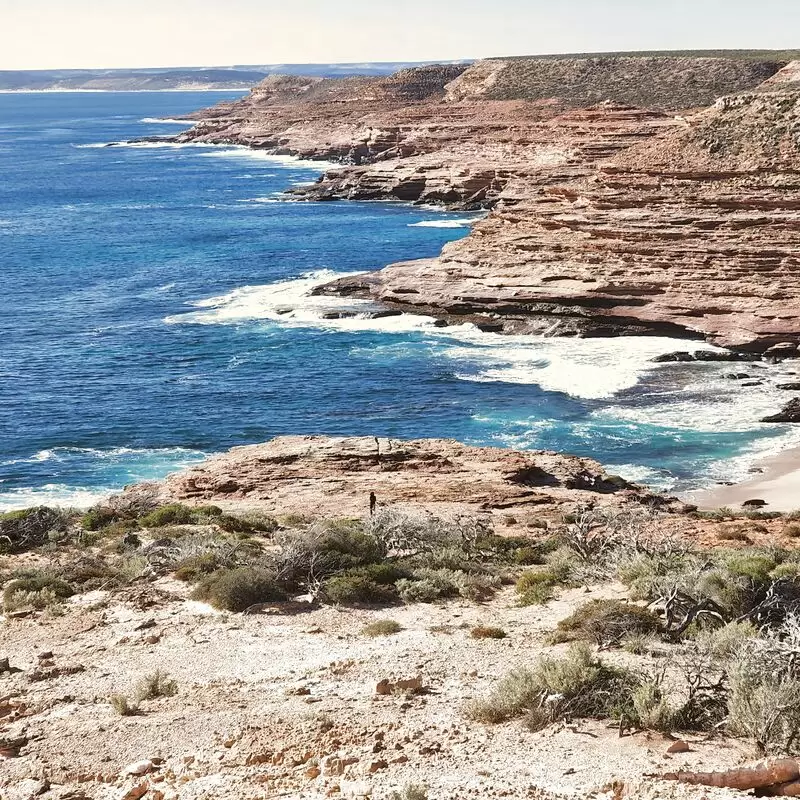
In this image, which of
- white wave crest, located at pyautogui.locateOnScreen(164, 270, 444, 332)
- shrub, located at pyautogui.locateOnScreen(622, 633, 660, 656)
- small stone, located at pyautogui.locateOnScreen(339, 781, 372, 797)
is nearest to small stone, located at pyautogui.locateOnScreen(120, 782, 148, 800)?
small stone, located at pyautogui.locateOnScreen(339, 781, 372, 797)

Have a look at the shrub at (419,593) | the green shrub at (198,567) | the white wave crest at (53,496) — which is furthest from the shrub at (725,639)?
the white wave crest at (53,496)

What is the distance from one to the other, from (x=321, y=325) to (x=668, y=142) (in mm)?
22384

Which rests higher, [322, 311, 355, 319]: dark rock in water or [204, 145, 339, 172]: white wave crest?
[204, 145, 339, 172]: white wave crest

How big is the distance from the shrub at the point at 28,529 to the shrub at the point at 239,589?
265 inches

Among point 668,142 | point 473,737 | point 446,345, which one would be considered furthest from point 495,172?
point 473,737

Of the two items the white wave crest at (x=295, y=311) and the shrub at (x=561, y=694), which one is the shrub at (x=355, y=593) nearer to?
the shrub at (x=561, y=694)

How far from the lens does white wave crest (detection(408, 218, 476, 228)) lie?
3737 inches

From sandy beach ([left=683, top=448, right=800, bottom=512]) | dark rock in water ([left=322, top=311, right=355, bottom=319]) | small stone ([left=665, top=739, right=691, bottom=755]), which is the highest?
small stone ([left=665, top=739, right=691, bottom=755])

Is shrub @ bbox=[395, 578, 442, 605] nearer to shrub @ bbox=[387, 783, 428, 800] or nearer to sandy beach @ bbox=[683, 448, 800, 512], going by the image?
shrub @ bbox=[387, 783, 428, 800]

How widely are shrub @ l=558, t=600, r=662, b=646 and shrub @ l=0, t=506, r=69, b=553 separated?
1381 cm

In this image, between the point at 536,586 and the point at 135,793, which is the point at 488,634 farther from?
the point at 135,793

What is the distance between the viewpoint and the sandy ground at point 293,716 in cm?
1345

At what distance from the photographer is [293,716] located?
15.6m

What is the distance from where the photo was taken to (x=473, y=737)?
1447cm
